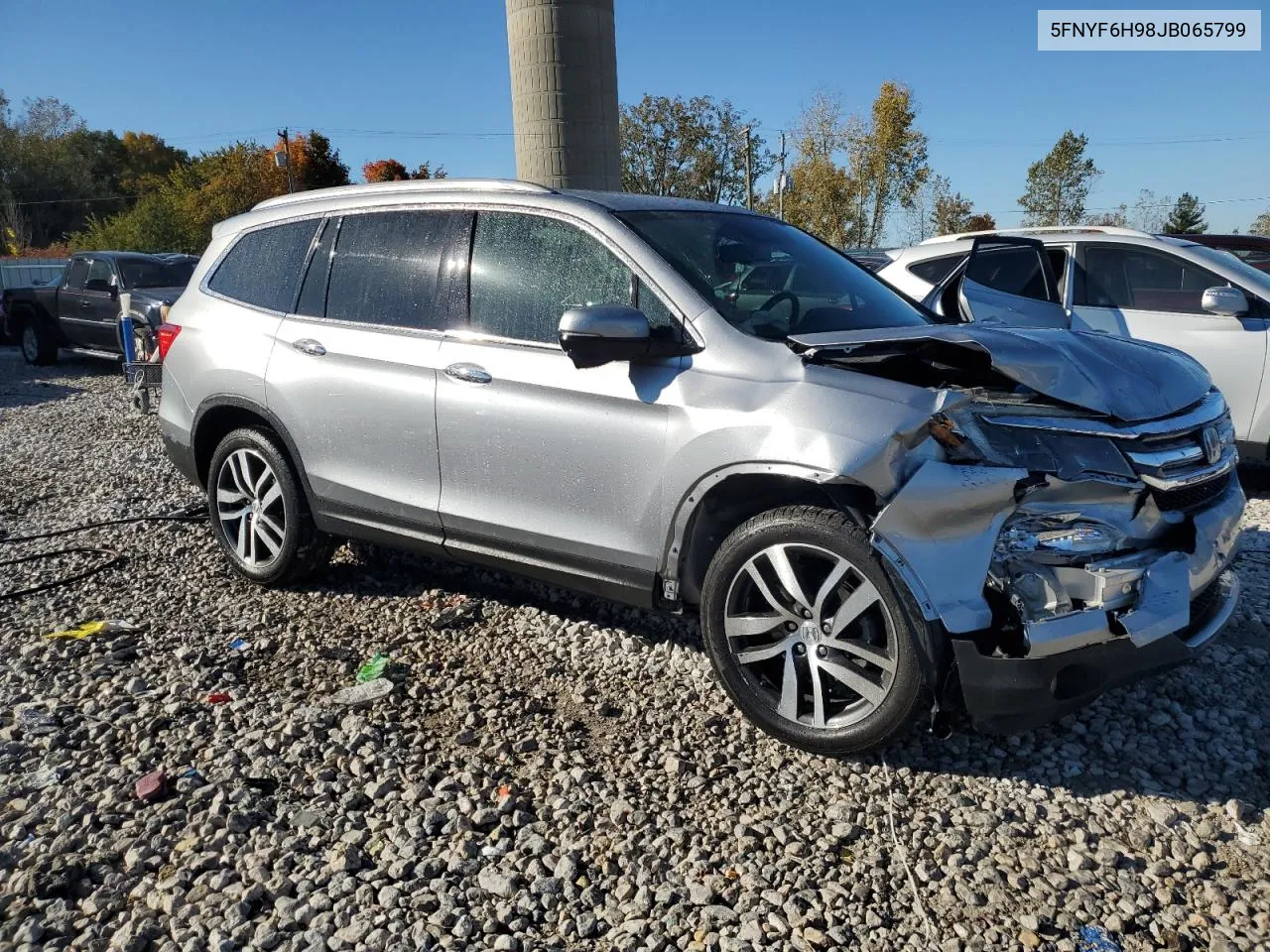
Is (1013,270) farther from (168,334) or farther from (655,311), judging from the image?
(168,334)

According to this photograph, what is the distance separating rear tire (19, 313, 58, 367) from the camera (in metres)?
16.8

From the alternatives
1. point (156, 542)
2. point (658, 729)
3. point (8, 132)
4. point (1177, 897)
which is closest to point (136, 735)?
point (658, 729)

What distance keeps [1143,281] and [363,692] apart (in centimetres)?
596

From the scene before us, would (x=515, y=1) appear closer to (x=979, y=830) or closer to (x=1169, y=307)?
(x=1169, y=307)

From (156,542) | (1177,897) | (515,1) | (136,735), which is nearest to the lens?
(1177,897)

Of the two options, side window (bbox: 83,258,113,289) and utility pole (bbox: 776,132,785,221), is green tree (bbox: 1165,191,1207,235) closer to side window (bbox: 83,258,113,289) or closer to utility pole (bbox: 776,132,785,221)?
utility pole (bbox: 776,132,785,221)

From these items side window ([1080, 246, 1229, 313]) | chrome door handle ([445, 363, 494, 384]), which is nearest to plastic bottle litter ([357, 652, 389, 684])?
chrome door handle ([445, 363, 494, 384])

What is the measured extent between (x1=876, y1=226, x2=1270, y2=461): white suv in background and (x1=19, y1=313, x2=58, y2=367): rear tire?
608 inches

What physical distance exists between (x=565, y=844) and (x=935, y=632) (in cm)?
128

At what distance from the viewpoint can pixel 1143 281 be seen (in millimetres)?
6789

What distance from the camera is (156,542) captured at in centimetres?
589

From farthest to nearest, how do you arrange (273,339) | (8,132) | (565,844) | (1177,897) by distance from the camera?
Result: (8,132), (273,339), (565,844), (1177,897)

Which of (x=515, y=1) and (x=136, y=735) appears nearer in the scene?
(x=136, y=735)

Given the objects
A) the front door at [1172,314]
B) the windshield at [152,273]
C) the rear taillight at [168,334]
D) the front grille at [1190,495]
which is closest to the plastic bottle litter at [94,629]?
the rear taillight at [168,334]
